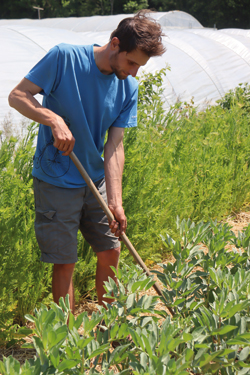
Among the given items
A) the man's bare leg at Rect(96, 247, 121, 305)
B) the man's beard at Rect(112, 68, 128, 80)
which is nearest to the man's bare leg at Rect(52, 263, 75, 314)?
the man's bare leg at Rect(96, 247, 121, 305)

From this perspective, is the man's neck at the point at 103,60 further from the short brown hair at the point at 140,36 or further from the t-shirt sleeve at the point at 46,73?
the t-shirt sleeve at the point at 46,73

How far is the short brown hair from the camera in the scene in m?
1.91

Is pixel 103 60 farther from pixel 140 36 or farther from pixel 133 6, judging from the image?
pixel 133 6

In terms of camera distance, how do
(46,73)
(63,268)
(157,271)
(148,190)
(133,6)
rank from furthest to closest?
1. (133,6)
2. (148,190)
3. (63,268)
4. (46,73)
5. (157,271)

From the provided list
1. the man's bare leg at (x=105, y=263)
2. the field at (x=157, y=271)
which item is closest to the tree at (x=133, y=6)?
the field at (x=157, y=271)

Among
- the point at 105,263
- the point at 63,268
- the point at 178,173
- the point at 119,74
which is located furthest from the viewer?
the point at 178,173

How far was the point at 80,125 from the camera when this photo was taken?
6.83ft

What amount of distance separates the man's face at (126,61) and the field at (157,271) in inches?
27.8

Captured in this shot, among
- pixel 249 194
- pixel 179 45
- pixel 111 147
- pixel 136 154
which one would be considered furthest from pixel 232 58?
pixel 111 147

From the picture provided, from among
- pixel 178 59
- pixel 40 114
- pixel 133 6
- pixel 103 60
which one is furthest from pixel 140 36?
pixel 133 6

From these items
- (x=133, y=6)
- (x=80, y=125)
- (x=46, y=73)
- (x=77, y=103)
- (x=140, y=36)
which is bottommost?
(x=80, y=125)

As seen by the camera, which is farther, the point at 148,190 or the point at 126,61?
the point at 148,190

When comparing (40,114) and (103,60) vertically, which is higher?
(103,60)

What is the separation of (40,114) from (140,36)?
0.58 meters
